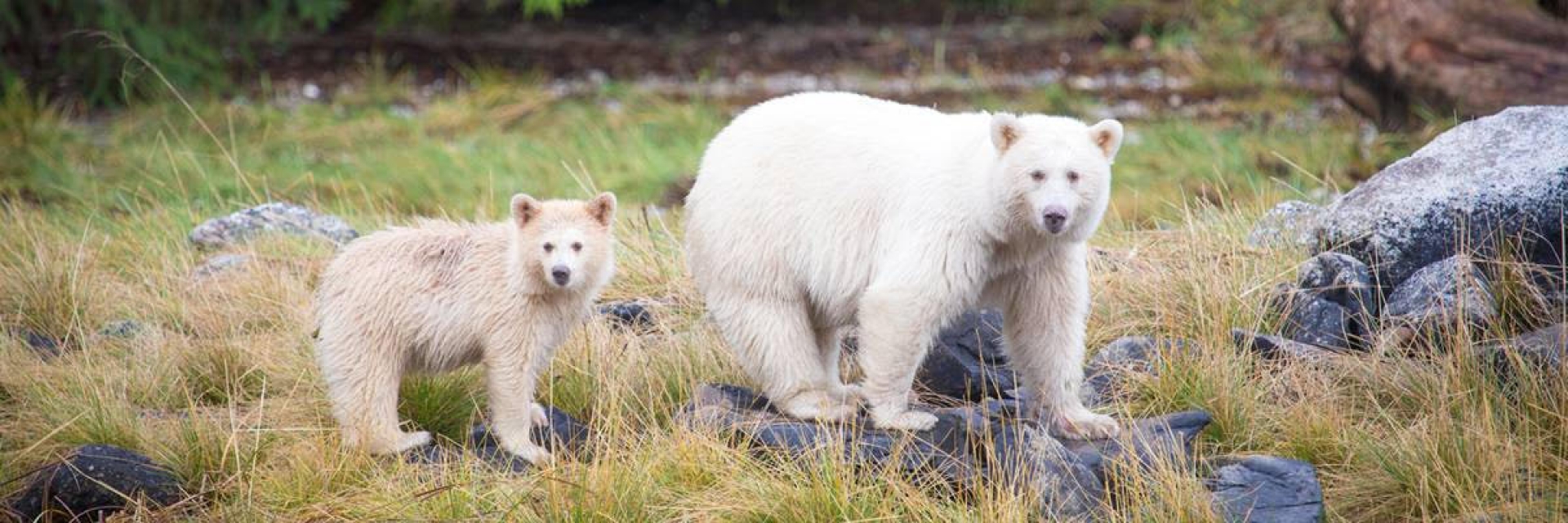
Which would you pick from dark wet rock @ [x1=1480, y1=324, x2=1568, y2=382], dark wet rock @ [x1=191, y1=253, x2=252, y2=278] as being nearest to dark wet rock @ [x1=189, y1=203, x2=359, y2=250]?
dark wet rock @ [x1=191, y1=253, x2=252, y2=278]

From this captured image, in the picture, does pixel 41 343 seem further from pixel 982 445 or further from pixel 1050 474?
pixel 1050 474

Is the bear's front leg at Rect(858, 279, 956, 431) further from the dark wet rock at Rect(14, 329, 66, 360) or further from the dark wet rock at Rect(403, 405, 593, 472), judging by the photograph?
the dark wet rock at Rect(14, 329, 66, 360)

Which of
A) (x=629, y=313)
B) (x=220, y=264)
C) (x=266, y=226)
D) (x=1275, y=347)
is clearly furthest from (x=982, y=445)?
(x=266, y=226)

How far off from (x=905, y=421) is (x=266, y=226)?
430 cm

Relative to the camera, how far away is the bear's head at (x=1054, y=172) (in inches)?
185

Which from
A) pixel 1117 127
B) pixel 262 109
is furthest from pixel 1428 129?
pixel 262 109

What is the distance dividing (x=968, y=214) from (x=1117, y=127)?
519mm

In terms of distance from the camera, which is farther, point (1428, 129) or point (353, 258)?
point (1428, 129)

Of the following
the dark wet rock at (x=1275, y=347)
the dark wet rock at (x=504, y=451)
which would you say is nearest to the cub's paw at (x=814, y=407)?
the dark wet rock at (x=504, y=451)

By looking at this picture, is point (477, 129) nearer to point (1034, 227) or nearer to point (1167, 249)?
point (1167, 249)

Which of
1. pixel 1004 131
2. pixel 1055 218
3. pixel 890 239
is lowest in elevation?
pixel 890 239

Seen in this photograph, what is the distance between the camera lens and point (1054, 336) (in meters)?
5.13

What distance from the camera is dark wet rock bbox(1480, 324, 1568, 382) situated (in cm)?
515

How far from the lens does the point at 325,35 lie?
17000 mm
